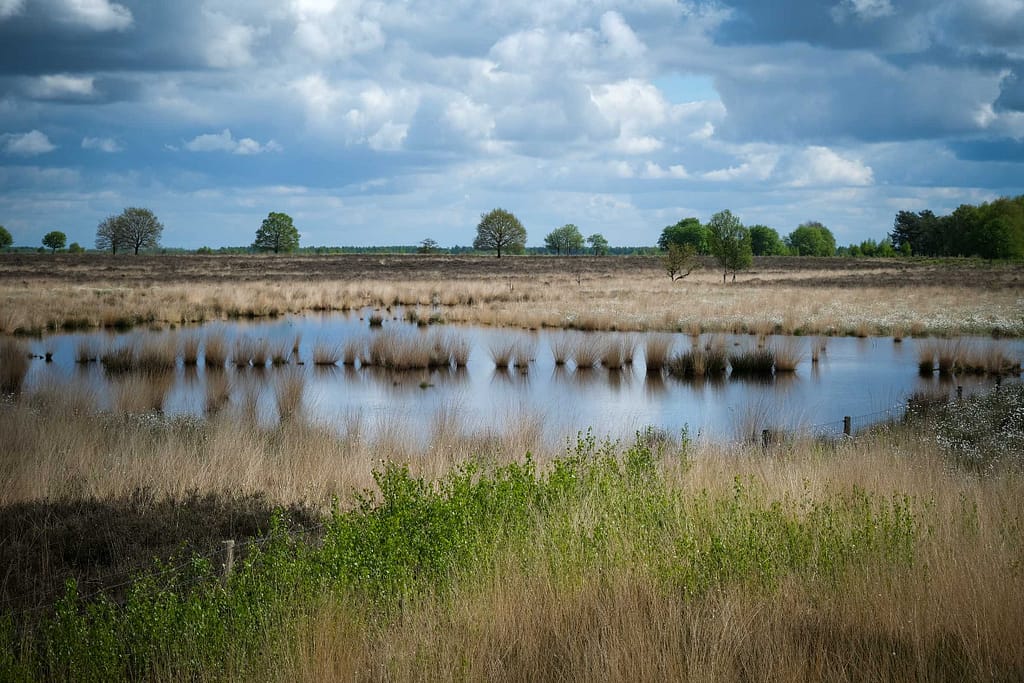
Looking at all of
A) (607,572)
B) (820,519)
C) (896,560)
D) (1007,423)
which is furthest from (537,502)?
(1007,423)

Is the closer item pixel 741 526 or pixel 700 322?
pixel 741 526

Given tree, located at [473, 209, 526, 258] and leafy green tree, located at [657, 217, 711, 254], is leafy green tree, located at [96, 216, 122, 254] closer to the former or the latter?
tree, located at [473, 209, 526, 258]

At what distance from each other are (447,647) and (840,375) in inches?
762

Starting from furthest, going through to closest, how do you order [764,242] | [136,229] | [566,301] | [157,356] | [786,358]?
1. [764,242]
2. [136,229]
3. [566,301]
4. [786,358]
5. [157,356]

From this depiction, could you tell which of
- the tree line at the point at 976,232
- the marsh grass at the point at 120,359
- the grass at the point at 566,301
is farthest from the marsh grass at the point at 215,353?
the tree line at the point at 976,232

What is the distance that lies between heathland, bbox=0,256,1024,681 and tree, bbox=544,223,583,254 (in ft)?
436

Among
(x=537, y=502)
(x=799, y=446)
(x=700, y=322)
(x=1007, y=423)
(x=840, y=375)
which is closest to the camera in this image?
(x=537, y=502)

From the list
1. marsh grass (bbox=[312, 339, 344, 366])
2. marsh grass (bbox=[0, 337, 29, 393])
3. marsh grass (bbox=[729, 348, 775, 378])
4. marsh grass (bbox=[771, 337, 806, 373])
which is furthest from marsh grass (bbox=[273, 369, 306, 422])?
marsh grass (bbox=[771, 337, 806, 373])

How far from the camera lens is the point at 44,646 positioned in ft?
17.6

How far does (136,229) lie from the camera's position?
335 ft

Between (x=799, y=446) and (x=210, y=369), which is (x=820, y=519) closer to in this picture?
(x=799, y=446)

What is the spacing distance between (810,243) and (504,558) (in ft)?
511

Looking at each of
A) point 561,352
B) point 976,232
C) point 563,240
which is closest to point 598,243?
point 563,240

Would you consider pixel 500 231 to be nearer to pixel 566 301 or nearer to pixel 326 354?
pixel 566 301
